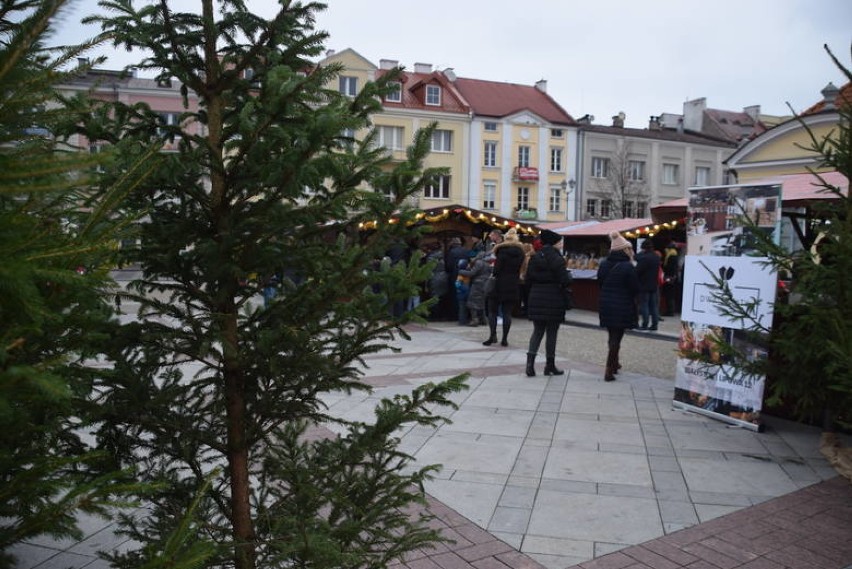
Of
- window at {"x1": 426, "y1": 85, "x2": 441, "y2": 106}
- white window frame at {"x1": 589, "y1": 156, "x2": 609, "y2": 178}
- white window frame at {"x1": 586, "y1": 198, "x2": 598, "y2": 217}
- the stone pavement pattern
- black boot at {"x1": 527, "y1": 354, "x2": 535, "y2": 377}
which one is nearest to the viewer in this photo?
the stone pavement pattern

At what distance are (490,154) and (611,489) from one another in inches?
1667

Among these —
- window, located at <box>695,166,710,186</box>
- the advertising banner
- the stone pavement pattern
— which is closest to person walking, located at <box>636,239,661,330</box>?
the stone pavement pattern

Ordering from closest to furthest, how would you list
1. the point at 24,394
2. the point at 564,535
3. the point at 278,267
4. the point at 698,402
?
the point at 24,394 → the point at 278,267 → the point at 564,535 → the point at 698,402

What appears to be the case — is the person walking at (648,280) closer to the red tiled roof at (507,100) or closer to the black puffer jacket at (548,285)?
the black puffer jacket at (548,285)

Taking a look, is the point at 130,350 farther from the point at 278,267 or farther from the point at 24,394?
the point at 24,394

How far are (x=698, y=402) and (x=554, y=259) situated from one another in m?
2.56

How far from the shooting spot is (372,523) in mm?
2307

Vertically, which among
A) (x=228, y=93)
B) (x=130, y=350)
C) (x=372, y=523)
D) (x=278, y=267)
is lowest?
(x=372, y=523)

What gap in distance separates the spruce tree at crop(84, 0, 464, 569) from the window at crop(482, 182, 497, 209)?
43.8m

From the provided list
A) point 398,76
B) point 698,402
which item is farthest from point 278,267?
point 698,402

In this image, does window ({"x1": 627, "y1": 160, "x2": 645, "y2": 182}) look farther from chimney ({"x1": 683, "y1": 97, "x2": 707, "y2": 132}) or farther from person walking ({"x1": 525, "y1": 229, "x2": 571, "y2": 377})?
person walking ({"x1": 525, "y1": 229, "x2": 571, "y2": 377})

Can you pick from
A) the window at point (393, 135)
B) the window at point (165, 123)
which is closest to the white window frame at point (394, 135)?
the window at point (393, 135)

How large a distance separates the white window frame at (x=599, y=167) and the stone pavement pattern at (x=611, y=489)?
4226 cm

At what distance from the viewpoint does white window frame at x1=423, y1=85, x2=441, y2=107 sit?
44.5 metres
